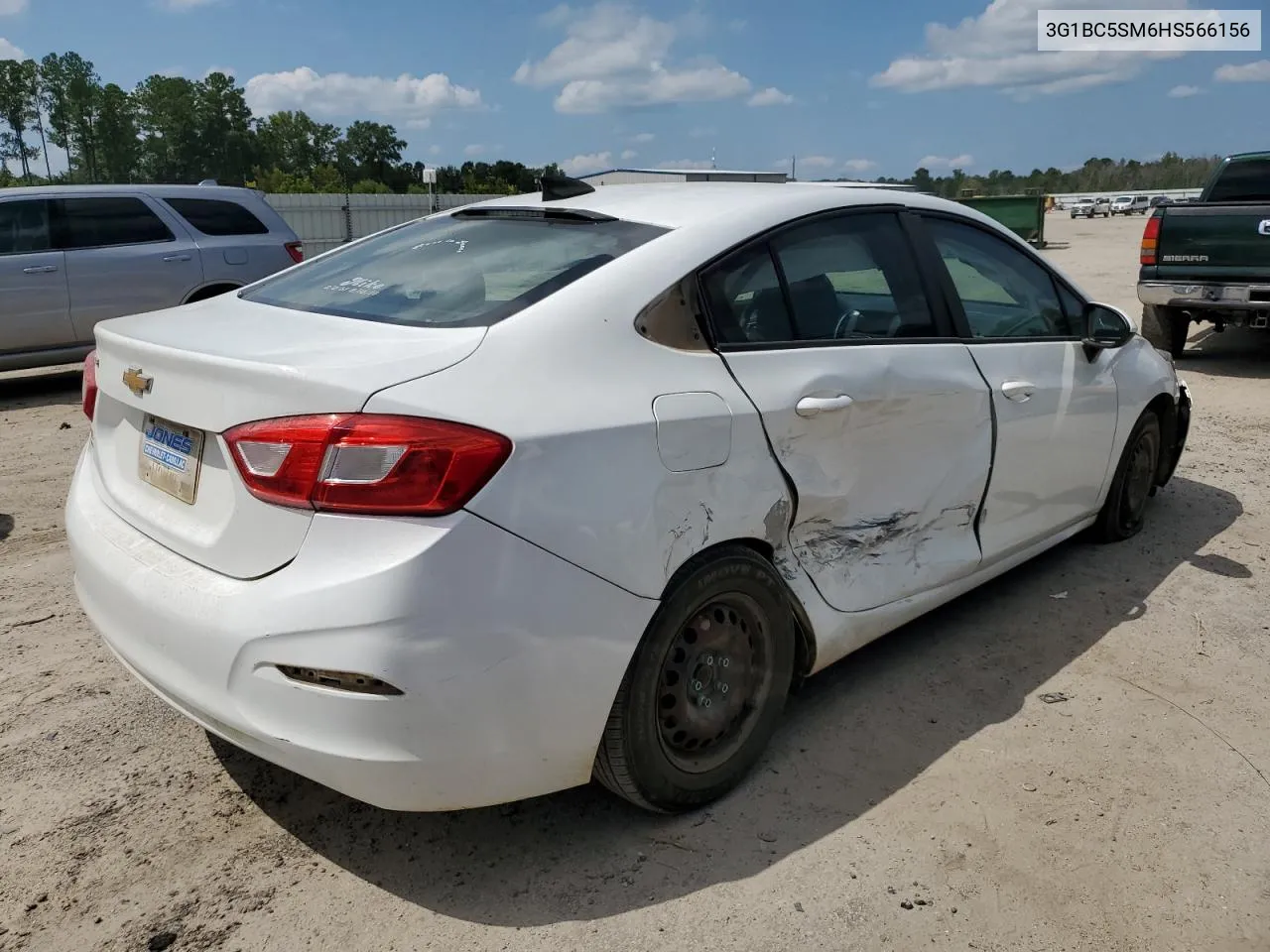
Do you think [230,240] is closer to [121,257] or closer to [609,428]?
[121,257]

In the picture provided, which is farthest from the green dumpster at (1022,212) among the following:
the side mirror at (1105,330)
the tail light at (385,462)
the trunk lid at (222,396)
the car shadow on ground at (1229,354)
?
the tail light at (385,462)

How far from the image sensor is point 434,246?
314 cm

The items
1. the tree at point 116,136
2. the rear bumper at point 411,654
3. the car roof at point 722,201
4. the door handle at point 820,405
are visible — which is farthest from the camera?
the tree at point 116,136

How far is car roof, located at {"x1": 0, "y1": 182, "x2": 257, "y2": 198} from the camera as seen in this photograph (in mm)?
8922

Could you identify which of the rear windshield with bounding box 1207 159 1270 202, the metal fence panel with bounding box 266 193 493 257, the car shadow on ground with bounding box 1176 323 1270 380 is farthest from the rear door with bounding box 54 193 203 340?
the metal fence panel with bounding box 266 193 493 257

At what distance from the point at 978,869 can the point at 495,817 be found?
1.26 metres

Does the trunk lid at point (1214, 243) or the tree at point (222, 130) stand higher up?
the tree at point (222, 130)

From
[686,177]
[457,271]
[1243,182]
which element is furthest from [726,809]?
[1243,182]

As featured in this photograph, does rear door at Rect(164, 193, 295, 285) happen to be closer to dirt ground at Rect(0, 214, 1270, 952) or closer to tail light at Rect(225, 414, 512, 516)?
dirt ground at Rect(0, 214, 1270, 952)

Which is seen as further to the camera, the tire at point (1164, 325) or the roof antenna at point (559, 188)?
the tire at point (1164, 325)

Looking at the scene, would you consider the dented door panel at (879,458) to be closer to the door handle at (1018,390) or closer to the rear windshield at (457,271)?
the door handle at (1018,390)

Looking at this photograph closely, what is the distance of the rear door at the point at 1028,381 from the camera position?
3598mm

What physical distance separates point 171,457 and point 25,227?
7923mm

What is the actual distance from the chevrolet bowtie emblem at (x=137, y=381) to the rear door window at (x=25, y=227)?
756 centimetres
